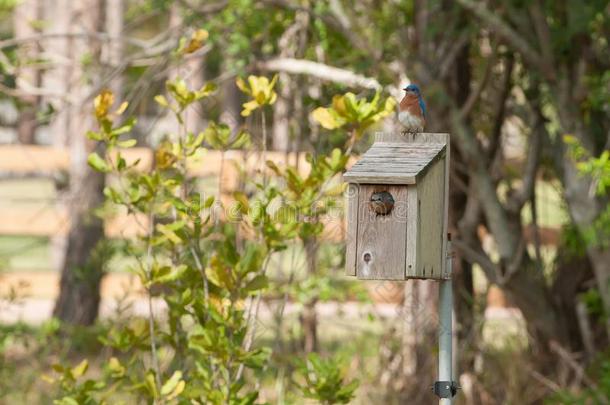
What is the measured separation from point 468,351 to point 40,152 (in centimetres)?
568

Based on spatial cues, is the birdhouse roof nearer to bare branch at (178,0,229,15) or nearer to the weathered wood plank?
the weathered wood plank

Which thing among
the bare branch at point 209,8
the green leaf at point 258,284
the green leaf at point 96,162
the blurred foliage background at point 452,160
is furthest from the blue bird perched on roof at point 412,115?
the bare branch at point 209,8

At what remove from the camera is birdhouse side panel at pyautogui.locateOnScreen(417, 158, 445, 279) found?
3.72 meters

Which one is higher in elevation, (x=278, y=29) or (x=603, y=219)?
(x=278, y=29)

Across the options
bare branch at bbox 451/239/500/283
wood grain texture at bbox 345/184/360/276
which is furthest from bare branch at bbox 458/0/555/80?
wood grain texture at bbox 345/184/360/276

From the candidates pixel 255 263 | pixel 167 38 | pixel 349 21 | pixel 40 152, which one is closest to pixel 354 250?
pixel 255 263

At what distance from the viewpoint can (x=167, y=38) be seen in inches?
312

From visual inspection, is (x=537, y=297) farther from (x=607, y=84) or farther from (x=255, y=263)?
(x=255, y=263)

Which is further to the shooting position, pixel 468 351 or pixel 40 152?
pixel 40 152

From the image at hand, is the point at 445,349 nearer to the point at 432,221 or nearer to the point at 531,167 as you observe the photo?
the point at 432,221

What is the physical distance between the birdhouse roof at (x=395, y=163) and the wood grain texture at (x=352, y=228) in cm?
9

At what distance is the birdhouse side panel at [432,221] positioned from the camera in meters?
3.72

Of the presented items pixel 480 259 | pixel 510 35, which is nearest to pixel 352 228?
pixel 510 35

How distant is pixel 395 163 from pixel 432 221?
24 cm
